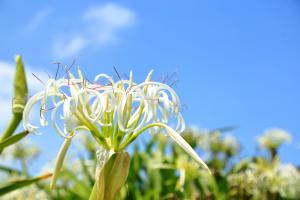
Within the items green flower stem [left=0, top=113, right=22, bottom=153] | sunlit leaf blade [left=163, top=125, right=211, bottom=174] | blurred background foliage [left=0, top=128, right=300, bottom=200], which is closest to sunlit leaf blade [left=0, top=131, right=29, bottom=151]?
green flower stem [left=0, top=113, right=22, bottom=153]

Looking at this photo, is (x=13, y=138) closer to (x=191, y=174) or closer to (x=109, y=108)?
(x=109, y=108)

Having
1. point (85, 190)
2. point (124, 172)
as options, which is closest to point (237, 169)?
point (85, 190)

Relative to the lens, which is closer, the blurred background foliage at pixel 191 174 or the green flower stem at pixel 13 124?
the green flower stem at pixel 13 124

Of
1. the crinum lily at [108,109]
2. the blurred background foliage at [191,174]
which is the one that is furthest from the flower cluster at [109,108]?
the blurred background foliage at [191,174]

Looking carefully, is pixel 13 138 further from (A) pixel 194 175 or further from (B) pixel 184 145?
(A) pixel 194 175

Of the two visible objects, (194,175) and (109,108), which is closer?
(109,108)

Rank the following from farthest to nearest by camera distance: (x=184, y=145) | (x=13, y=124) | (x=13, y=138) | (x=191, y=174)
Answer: (x=191, y=174) < (x=13, y=124) < (x=13, y=138) < (x=184, y=145)

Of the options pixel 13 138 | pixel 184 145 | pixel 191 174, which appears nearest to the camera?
pixel 184 145

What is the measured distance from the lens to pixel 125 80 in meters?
0.94

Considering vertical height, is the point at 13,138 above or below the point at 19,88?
below

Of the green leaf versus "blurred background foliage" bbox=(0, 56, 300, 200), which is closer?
the green leaf

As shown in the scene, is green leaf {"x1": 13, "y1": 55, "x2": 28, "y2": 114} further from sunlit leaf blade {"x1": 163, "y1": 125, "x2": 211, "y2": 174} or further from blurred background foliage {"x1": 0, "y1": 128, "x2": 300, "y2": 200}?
blurred background foliage {"x1": 0, "y1": 128, "x2": 300, "y2": 200}

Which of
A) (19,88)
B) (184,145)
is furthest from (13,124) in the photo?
(184,145)

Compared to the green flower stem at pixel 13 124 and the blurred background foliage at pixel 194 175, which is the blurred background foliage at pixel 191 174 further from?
the green flower stem at pixel 13 124
